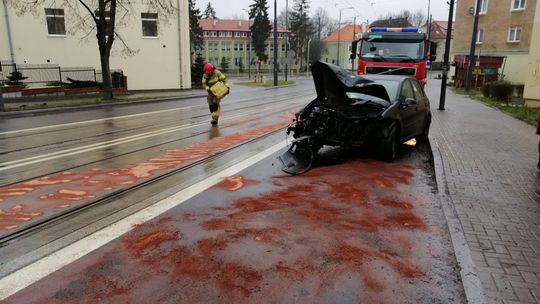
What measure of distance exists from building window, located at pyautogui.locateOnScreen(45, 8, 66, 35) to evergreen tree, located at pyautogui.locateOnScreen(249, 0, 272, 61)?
59.2 meters

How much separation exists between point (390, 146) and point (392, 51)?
984 centimetres

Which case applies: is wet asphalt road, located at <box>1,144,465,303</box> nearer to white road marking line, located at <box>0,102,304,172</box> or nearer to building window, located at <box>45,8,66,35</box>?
white road marking line, located at <box>0,102,304,172</box>

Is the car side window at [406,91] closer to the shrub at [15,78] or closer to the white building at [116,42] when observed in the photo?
the shrub at [15,78]

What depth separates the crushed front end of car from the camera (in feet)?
25.2

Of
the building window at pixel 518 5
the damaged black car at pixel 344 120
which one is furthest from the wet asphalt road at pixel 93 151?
the building window at pixel 518 5

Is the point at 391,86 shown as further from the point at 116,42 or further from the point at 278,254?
the point at 116,42

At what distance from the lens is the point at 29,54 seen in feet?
86.3

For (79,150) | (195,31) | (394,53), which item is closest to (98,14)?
(394,53)

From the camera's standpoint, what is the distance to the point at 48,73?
2623 cm

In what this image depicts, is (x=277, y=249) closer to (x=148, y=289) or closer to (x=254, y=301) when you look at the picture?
(x=254, y=301)

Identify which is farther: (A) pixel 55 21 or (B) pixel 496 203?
(A) pixel 55 21

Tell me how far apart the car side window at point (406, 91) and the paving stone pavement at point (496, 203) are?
4.19 ft

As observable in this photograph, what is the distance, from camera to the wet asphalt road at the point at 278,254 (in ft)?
11.4

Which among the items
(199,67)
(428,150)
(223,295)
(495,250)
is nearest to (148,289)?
(223,295)
